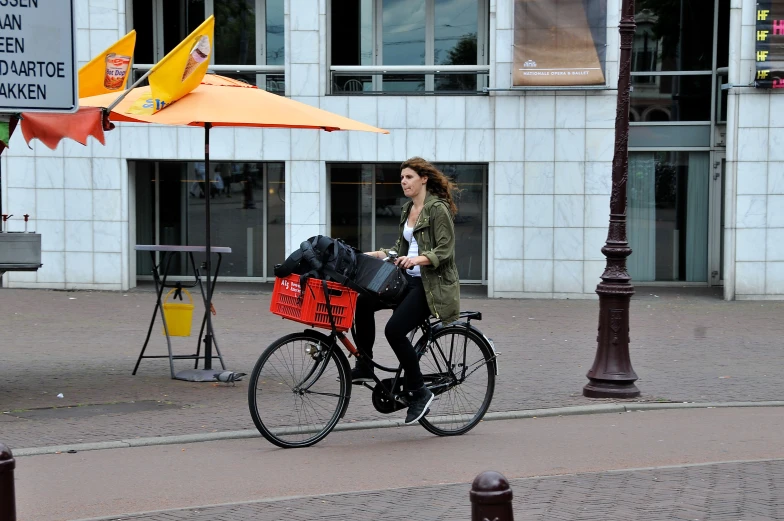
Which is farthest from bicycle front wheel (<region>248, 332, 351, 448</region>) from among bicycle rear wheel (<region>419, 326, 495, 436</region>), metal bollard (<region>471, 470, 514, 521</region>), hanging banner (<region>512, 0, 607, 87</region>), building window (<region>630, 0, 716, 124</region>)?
building window (<region>630, 0, 716, 124</region>)

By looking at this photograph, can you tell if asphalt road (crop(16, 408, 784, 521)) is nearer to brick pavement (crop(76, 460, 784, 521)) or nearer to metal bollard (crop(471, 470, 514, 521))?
brick pavement (crop(76, 460, 784, 521))

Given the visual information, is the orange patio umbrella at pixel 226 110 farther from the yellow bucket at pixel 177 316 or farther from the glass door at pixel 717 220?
the glass door at pixel 717 220

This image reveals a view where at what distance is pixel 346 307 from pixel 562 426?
7.27ft

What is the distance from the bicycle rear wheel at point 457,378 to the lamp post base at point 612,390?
1.66m

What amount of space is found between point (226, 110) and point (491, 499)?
250 inches

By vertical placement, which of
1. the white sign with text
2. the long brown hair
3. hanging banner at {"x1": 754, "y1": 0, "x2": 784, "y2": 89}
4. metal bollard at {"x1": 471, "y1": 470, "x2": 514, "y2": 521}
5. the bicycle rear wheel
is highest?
hanging banner at {"x1": 754, "y1": 0, "x2": 784, "y2": 89}

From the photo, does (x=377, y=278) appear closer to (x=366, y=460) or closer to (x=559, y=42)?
(x=366, y=460)

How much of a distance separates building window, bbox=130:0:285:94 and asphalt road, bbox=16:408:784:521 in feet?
41.1

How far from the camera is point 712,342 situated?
1309cm

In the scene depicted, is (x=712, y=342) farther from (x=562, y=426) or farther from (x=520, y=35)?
(x=520, y=35)

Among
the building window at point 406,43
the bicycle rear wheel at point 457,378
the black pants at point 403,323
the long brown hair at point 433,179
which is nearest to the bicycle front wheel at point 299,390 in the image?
the black pants at point 403,323

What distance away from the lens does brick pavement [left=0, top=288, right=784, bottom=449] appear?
8.26 metres

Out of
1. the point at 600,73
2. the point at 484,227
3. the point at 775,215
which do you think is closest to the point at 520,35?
the point at 600,73

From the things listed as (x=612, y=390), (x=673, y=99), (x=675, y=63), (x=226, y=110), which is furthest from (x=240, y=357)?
(x=675, y=63)
